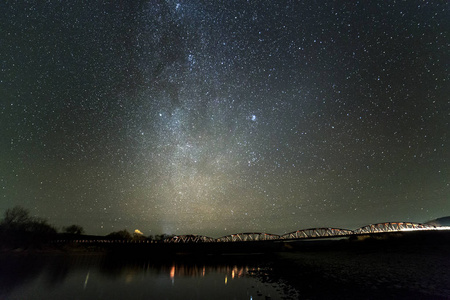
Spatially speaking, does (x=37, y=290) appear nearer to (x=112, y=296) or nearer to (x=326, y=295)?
(x=112, y=296)

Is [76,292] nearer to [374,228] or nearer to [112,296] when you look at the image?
[112,296]

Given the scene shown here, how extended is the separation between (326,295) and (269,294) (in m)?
5.29

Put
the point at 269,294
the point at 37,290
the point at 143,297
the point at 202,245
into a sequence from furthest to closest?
the point at 202,245
the point at 37,290
the point at 143,297
the point at 269,294

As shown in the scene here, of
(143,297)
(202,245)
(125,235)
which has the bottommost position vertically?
(143,297)

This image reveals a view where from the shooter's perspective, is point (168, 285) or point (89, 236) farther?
point (89, 236)

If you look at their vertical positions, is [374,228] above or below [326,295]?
above

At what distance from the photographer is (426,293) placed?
1942 centimetres

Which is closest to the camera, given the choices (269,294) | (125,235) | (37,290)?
(269,294)

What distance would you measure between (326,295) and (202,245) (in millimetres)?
117204

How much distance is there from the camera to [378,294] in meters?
19.7

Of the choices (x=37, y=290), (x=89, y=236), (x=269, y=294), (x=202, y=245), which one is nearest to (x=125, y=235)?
(x=89, y=236)

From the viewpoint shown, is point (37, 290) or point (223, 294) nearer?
point (223, 294)

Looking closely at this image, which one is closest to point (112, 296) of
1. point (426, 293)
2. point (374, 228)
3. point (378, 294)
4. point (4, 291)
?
point (4, 291)

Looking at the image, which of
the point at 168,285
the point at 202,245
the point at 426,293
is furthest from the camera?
the point at 202,245
